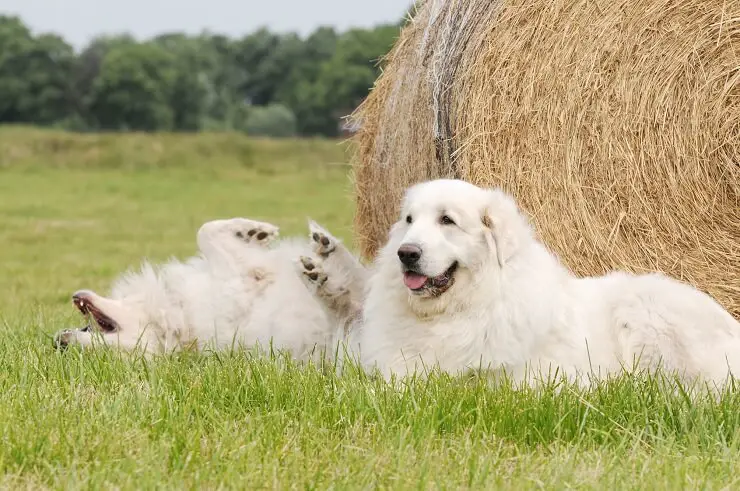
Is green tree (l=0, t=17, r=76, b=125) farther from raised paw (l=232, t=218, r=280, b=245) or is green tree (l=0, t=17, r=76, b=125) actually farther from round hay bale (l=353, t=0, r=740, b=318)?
round hay bale (l=353, t=0, r=740, b=318)

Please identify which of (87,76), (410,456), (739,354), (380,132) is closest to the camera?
(410,456)

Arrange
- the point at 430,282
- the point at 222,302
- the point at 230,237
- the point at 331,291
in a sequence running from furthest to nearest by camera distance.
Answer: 1. the point at 230,237
2. the point at 222,302
3. the point at 331,291
4. the point at 430,282

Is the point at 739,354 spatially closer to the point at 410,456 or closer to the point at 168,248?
the point at 410,456

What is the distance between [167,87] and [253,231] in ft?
166

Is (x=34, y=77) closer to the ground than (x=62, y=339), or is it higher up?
higher up

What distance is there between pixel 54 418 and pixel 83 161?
70.6ft

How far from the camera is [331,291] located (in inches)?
202

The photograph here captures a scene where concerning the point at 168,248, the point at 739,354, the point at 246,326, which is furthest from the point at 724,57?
the point at 168,248

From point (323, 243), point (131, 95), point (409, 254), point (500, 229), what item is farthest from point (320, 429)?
point (131, 95)

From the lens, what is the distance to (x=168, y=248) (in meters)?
11.0

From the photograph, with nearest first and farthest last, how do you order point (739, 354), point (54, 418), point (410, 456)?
point (410, 456)
point (54, 418)
point (739, 354)

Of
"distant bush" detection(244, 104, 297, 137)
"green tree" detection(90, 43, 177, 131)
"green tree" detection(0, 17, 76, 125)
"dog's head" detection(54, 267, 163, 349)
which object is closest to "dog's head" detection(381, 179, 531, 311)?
"dog's head" detection(54, 267, 163, 349)

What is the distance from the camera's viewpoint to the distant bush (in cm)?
5034

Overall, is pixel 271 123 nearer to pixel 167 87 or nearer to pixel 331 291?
pixel 167 87
